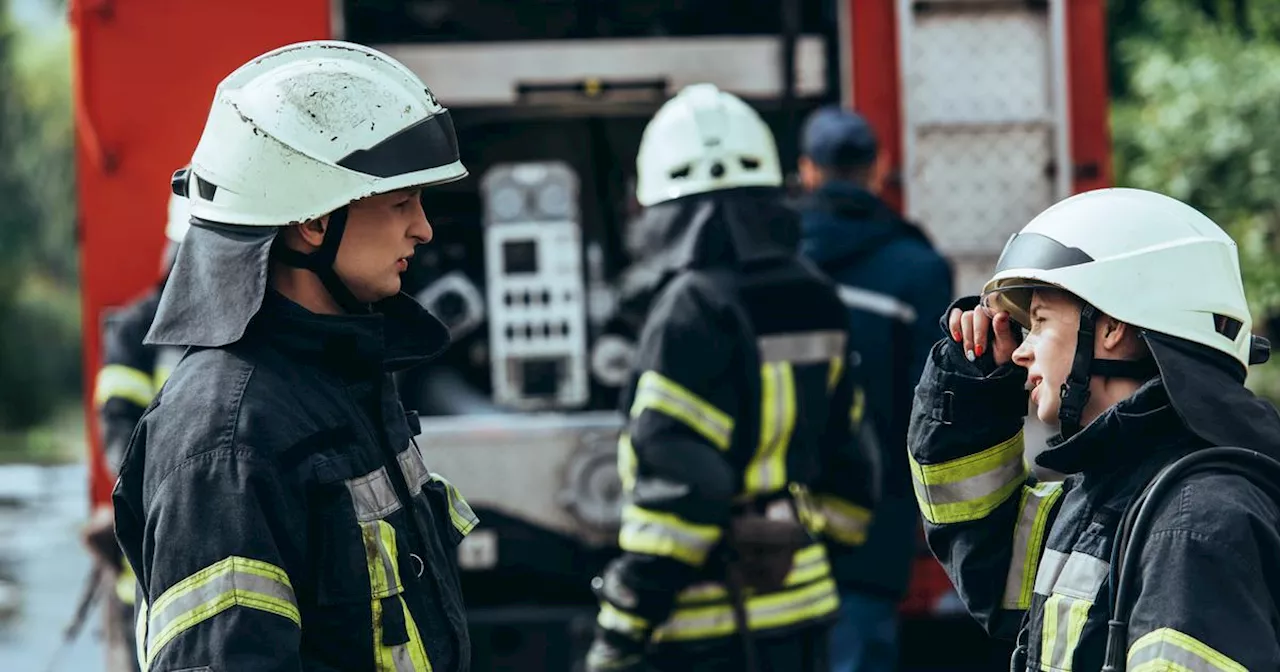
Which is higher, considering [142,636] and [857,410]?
[857,410]

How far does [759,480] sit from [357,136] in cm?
179

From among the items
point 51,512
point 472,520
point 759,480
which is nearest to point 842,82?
point 759,480

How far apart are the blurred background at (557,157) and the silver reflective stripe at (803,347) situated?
89 cm

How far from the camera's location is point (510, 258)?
4973 millimetres

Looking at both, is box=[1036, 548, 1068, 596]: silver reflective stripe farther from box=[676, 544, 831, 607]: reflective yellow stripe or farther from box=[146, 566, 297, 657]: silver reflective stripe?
box=[676, 544, 831, 607]: reflective yellow stripe

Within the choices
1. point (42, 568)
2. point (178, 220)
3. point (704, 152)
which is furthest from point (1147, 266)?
point (42, 568)

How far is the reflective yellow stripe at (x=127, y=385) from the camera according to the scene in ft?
13.5

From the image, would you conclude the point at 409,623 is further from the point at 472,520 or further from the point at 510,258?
the point at 510,258

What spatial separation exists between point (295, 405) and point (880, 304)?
2.64 meters

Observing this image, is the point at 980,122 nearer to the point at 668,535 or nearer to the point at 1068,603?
the point at 668,535

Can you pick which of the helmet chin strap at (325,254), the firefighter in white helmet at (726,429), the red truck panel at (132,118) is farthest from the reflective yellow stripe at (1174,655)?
the red truck panel at (132,118)

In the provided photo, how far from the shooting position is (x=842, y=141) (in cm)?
452

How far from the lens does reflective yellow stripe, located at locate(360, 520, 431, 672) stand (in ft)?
7.03

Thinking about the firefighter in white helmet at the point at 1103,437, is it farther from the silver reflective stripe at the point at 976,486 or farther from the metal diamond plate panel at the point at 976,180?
the metal diamond plate panel at the point at 976,180
